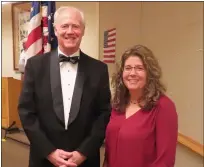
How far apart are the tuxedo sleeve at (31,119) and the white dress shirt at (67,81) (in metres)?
0.16

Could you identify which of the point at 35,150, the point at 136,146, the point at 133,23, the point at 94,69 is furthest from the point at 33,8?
the point at 136,146

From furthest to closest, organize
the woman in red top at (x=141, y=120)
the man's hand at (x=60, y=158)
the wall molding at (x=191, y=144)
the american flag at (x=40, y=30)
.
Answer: the american flag at (x=40, y=30)
the wall molding at (x=191, y=144)
the man's hand at (x=60, y=158)
the woman in red top at (x=141, y=120)

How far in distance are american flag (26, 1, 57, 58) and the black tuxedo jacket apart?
3.78 feet

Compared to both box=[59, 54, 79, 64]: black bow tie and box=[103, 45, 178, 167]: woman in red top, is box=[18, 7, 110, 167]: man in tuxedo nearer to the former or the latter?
box=[59, 54, 79, 64]: black bow tie

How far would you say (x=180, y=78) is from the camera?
251 cm

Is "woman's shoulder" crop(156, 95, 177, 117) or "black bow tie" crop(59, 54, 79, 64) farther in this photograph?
"black bow tie" crop(59, 54, 79, 64)

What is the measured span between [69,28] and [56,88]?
1.14 feet

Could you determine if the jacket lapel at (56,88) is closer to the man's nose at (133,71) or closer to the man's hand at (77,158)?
the man's hand at (77,158)

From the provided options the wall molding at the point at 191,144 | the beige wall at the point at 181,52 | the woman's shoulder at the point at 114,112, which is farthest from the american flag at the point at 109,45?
the woman's shoulder at the point at 114,112

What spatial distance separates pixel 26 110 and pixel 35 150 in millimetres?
247

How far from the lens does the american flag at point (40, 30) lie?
2709mm

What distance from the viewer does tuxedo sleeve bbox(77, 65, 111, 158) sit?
1.54 m

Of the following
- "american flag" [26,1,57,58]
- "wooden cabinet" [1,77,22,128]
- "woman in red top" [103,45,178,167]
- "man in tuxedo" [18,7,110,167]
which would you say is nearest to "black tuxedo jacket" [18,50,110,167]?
"man in tuxedo" [18,7,110,167]

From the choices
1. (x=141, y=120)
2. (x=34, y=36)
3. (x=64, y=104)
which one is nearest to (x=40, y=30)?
(x=34, y=36)
